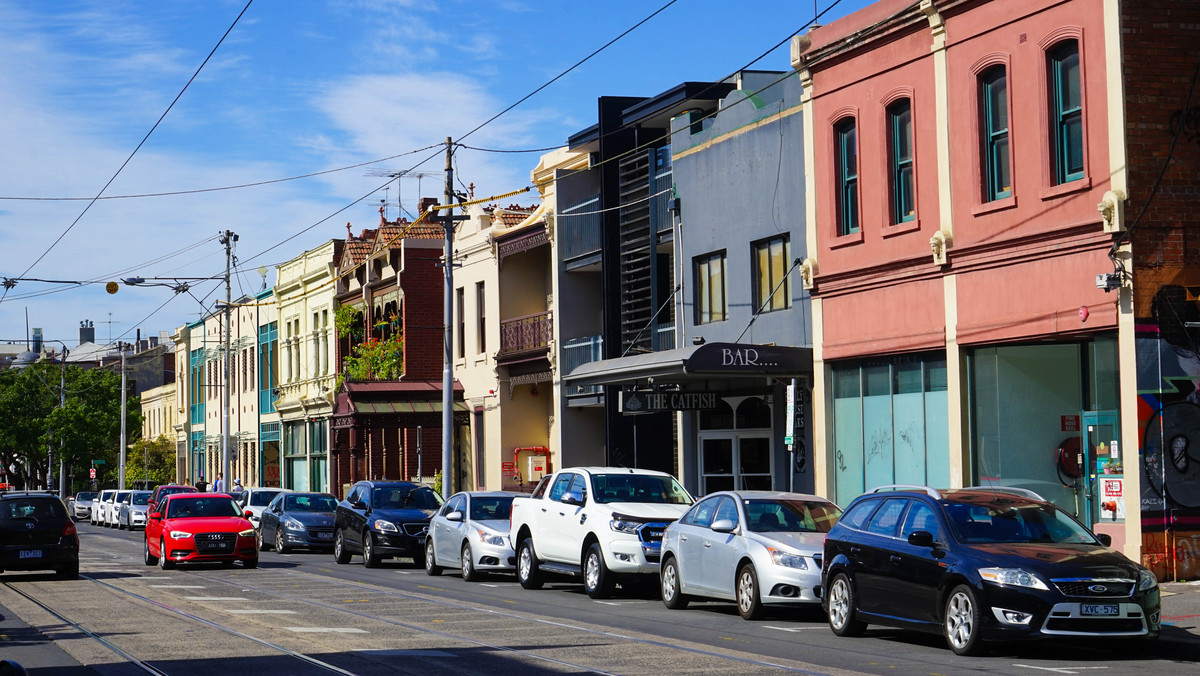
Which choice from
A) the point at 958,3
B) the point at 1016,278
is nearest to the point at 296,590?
the point at 1016,278

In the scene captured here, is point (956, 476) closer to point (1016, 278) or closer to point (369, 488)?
point (1016, 278)

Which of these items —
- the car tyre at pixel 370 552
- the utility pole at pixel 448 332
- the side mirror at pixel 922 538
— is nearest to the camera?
the side mirror at pixel 922 538

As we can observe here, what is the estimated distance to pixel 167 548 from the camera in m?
28.5

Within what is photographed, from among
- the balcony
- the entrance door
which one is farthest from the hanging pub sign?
the entrance door

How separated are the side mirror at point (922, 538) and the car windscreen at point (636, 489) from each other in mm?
7679

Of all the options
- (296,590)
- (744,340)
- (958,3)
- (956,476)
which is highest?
(958,3)

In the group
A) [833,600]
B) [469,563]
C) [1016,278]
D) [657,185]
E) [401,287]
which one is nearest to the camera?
[833,600]

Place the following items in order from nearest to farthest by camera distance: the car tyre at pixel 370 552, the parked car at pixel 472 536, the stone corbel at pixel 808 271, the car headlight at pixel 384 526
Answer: the parked car at pixel 472 536, the stone corbel at pixel 808 271, the car headlight at pixel 384 526, the car tyre at pixel 370 552

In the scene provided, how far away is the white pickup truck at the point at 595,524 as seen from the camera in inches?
814

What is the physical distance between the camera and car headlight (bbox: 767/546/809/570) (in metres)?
17.2

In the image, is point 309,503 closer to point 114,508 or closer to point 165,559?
point 165,559

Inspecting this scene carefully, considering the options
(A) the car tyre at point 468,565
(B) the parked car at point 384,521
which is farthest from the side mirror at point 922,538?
(B) the parked car at point 384,521

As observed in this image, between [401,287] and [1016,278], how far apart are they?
99.5ft

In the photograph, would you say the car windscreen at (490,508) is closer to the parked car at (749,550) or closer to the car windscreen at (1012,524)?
the parked car at (749,550)
